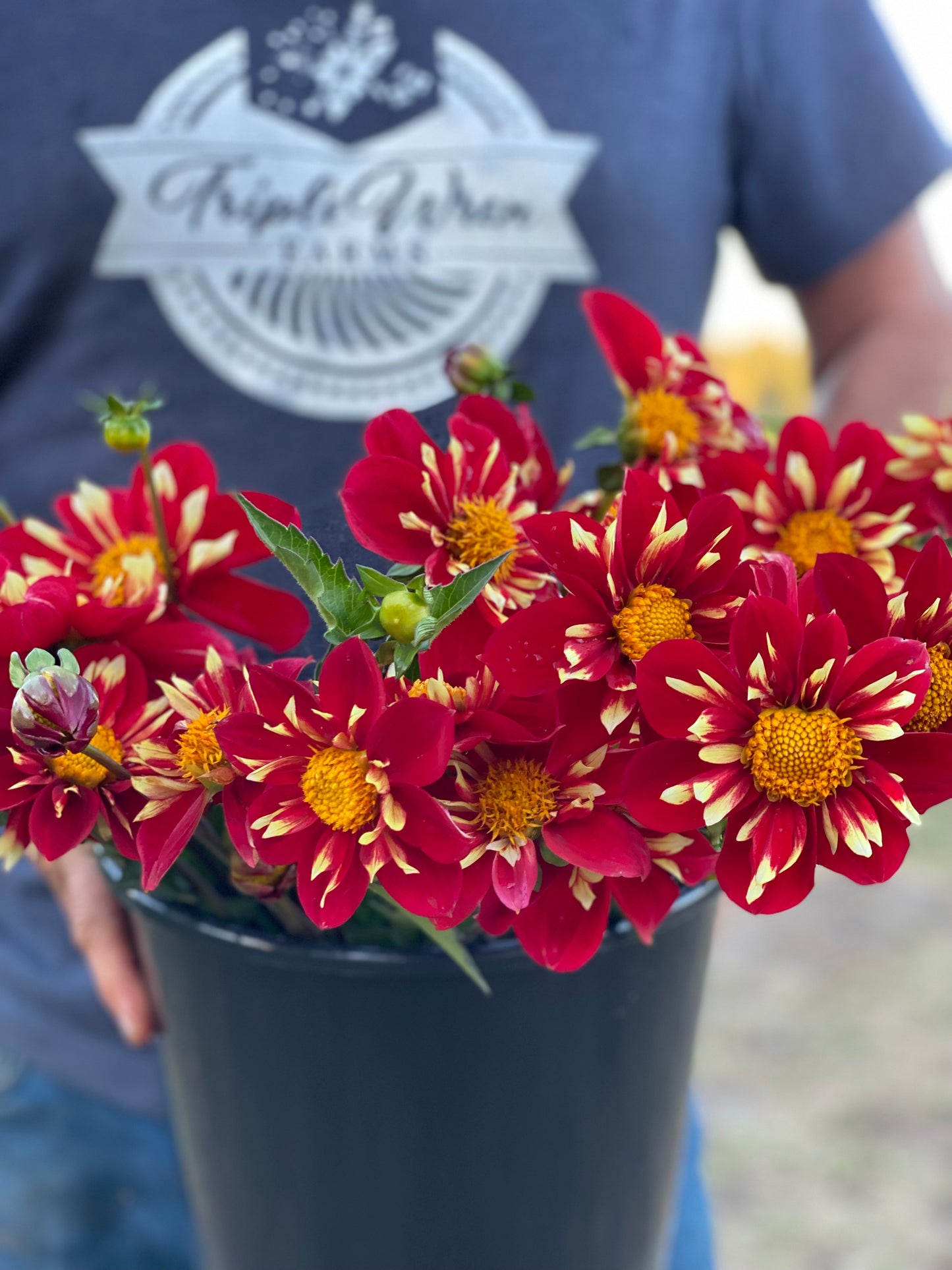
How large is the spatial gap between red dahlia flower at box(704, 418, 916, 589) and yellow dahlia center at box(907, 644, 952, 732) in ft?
0.18

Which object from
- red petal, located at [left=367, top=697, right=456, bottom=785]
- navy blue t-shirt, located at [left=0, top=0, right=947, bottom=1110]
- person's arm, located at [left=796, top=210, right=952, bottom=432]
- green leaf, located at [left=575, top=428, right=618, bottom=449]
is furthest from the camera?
person's arm, located at [left=796, top=210, right=952, bottom=432]

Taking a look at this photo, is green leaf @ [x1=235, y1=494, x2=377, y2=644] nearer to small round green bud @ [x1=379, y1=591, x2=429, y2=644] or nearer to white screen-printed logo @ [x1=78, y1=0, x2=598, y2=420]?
small round green bud @ [x1=379, y1=591, x2=429, y2=644]

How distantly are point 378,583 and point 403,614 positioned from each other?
0.02m

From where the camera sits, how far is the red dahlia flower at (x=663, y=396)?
0.30 metres

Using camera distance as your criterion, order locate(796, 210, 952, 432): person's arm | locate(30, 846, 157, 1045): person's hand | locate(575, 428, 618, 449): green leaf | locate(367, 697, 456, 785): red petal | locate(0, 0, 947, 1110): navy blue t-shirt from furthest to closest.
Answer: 1. locate(796, 210, 952, 432): person's arm
2. locate(0, 0, 947, 1110): navy blue t-shirt
3. locate(30, 846, 157, 1045): person's hand
4. locate(575, 428, 618, 449): green leaf
5. locate(367, 697, 456, 785): red petal

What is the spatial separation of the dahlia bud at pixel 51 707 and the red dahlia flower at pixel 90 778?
14 millimetres

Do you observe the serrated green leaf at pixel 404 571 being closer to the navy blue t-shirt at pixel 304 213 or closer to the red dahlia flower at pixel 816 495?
the red dahlia flower at pixel 816 495

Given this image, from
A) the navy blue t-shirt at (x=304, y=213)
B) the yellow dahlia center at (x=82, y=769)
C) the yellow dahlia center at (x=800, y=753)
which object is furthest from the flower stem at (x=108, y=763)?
the navy blue t-shirt at (x=304, y=213)

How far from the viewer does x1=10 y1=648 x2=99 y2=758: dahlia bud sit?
218mm

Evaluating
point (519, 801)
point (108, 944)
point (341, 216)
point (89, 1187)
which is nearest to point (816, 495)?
point (519, 801)

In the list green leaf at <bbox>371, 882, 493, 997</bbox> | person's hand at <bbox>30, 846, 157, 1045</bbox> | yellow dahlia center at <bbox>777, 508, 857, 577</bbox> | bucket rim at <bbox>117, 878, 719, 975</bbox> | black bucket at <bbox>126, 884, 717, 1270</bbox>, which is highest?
yellow dahlia center at <bbox>777, 508, 857, 577</bbox>

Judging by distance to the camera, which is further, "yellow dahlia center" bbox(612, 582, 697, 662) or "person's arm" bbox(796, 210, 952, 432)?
"person's arm" bbox(796, 210, 952, 432)

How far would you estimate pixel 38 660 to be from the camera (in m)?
0.22

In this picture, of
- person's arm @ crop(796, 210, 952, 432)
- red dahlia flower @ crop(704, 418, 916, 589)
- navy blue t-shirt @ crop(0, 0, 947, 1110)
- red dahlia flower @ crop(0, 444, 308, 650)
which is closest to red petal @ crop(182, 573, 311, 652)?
red dahlia flower @ crop(0, 444, 308, 650)
